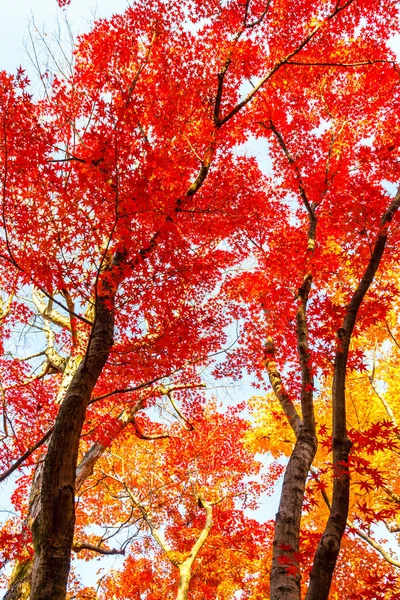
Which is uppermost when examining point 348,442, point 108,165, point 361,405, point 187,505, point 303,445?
point 361,405

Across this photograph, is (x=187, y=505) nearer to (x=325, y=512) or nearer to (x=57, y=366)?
(x=325, y=512)

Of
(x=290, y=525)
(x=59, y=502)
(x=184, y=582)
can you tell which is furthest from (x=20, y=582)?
(x=290, y=525)

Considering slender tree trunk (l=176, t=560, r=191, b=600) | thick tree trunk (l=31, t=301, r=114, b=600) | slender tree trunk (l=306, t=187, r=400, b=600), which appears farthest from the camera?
slender tree trunk (l=176, t=560, r=191, b=600)

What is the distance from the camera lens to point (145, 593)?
18.3m

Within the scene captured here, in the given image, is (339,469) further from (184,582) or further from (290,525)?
(184,582)

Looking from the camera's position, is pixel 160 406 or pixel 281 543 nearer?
pixel 281 543

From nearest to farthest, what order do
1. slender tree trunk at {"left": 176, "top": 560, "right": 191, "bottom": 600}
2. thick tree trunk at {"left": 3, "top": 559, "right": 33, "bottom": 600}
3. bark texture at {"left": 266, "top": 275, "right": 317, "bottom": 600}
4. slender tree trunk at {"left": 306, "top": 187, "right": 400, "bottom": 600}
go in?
slender tree trunk at {"left": 306, "top": 187, "right": 400, "bottom": 600} → bark texture at {"left": 266, "top": 275, "right": 317, "bottom": 600} → thick tree trunk at {"left": 3, "top": 559, "right": 33, "bottom": 600} → slender tree trunk at {"left": 176, "top": 560, "right": 191, "bottom": 600}

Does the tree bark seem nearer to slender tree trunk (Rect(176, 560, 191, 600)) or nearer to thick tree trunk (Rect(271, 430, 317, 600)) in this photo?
thick tree trunk (Rect(271, 430, 317, 600))

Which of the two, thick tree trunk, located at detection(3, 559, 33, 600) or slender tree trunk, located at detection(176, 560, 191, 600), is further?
slender tree trunk, located at detection(176, 560, 191, 600)

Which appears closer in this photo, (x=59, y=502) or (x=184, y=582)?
(x=59, y=502)

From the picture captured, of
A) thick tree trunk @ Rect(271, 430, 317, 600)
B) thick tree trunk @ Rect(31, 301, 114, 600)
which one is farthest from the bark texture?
thick tree trunk @ Rect(31, 301, 114, 600)

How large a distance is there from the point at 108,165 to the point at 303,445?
566 centimetres

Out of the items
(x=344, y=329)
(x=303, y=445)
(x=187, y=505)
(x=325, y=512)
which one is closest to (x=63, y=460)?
(x=303, y=445)

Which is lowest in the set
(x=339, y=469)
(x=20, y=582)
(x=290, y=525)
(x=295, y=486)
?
(x=20, y=582)
